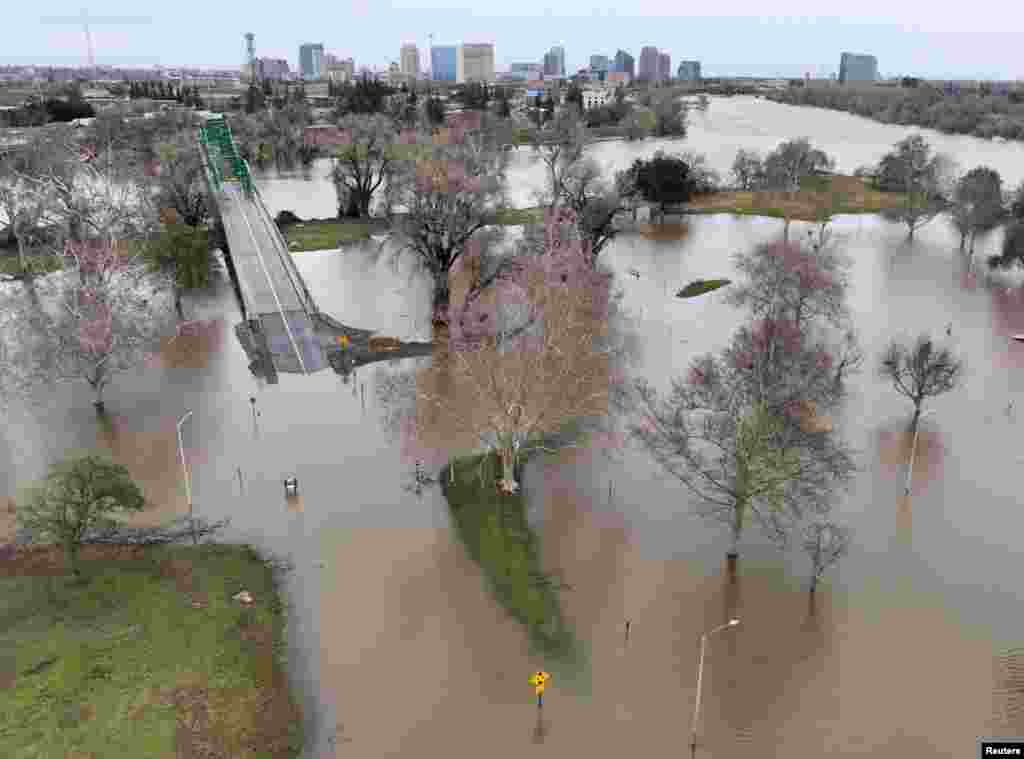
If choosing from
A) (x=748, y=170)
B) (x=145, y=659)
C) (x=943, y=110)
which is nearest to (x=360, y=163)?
(x=748, y=170)

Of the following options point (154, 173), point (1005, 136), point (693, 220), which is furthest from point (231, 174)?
point (1005, 136)

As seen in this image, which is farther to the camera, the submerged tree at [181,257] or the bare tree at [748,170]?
the bare tree at [748,170]

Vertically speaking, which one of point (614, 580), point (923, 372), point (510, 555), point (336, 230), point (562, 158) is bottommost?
point (614, 580)

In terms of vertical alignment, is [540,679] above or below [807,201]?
below

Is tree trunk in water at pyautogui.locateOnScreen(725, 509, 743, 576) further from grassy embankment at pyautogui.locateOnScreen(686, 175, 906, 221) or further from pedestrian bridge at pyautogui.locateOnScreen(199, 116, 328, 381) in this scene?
grassy embankment at pyautogui.locateOnScreen(686, 175, 906, 221)

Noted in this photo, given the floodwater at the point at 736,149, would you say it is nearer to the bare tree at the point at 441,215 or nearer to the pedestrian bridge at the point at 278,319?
the pedestrian bridge at the point at 278,319

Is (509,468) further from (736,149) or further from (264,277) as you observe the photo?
(736,149)

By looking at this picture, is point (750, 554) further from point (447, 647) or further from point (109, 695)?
point (109, 695)

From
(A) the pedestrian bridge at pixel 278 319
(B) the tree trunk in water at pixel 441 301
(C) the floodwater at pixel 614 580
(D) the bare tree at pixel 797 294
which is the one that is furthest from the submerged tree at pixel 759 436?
(A) the pedestrian bridge at pixel 278 319
